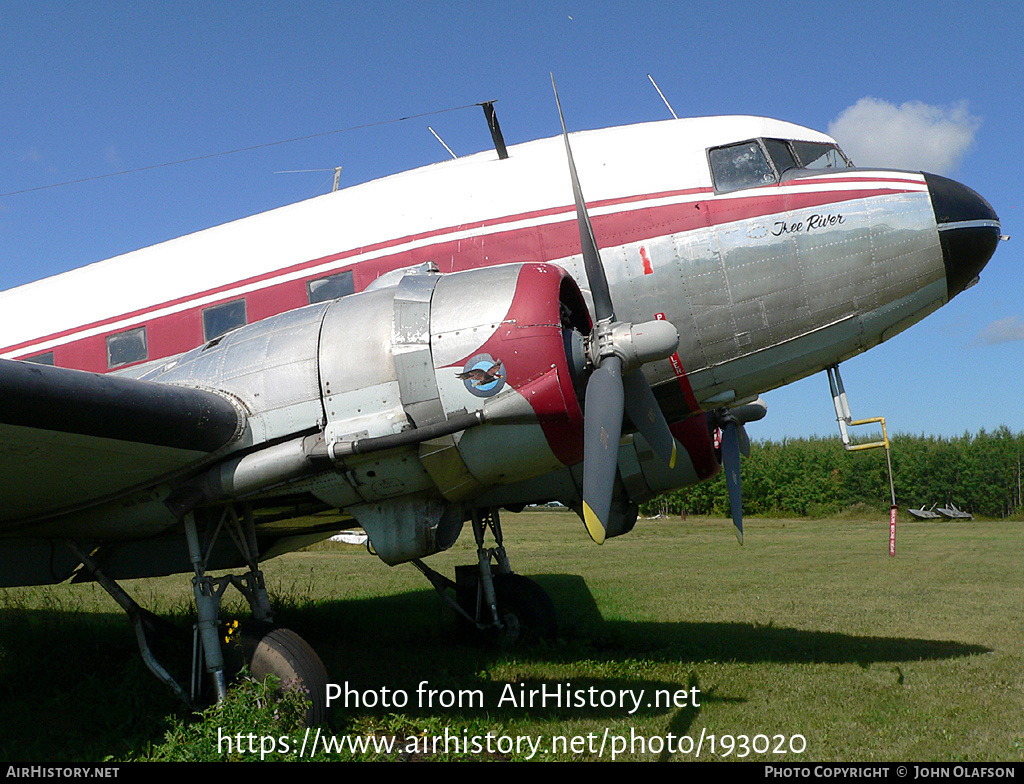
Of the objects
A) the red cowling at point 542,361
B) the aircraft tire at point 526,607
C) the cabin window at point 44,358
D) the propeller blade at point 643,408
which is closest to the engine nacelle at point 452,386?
the red cowling at point 542,361

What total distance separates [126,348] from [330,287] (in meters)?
2.26

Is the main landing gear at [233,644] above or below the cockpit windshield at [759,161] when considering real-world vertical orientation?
below

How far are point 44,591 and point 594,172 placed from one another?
1269 centimetres

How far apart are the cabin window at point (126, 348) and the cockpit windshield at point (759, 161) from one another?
5572 millimetres

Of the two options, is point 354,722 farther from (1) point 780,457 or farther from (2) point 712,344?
(1) point 780,457

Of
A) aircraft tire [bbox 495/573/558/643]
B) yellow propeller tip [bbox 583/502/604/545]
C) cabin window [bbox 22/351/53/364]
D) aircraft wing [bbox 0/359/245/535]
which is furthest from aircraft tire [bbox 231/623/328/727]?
cabin window [bbox 22/351/53/364]

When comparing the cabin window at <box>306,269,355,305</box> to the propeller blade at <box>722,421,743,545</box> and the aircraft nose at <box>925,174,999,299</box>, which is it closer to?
the propeller blade at <box>722,421,743,545</box>

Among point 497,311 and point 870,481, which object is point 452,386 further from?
point 870,481

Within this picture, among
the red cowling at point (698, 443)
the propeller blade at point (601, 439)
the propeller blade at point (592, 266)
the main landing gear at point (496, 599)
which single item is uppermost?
the propeller blade at point (592, 266)

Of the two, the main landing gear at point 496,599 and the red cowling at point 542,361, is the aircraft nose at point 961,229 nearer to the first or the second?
the red cowling at point 542,361

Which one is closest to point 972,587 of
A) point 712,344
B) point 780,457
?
point 712,344

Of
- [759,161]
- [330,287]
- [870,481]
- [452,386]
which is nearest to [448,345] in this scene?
[452,386]

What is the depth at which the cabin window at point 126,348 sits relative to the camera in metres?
7.67

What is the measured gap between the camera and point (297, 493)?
18.8 feet
